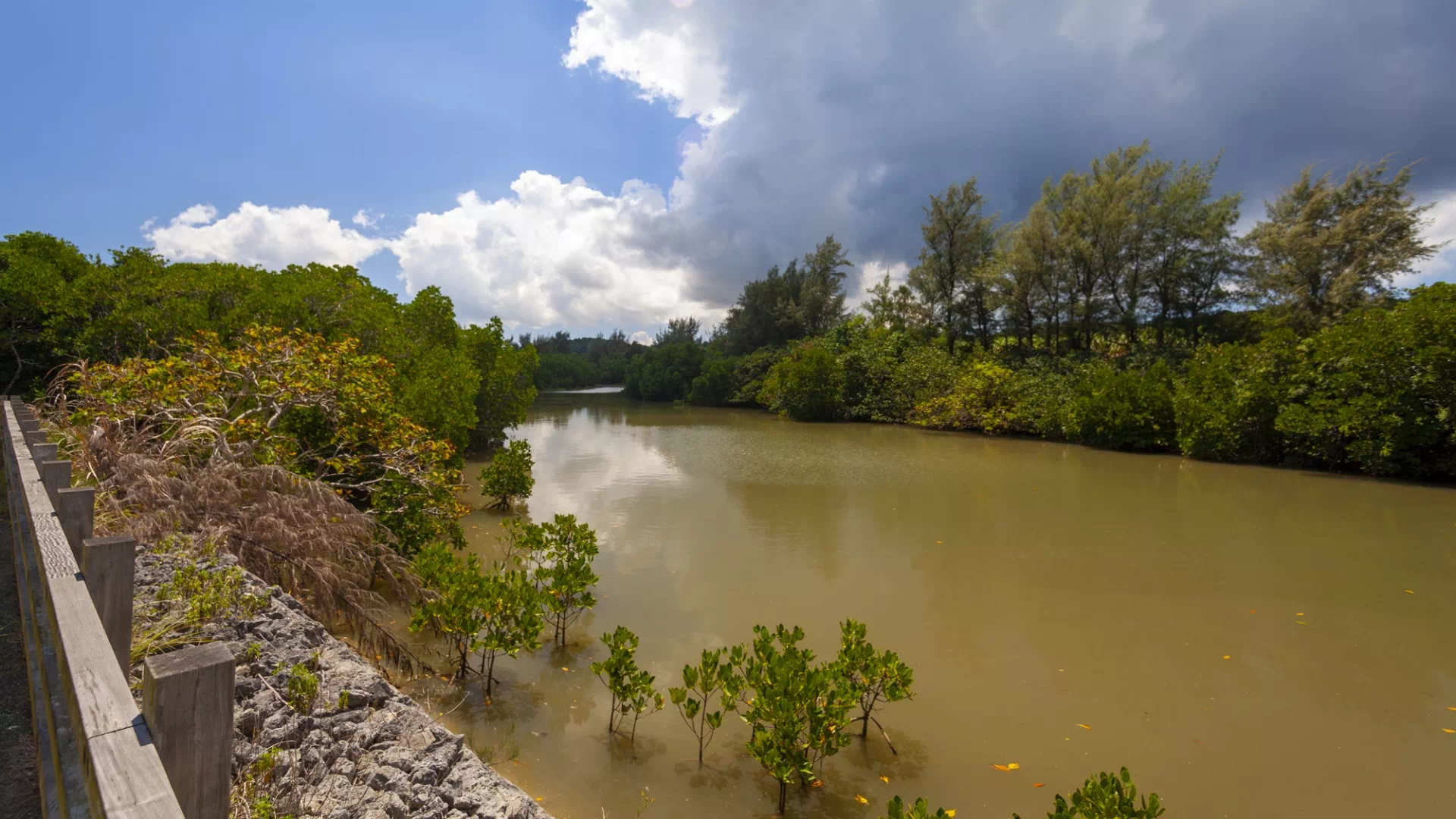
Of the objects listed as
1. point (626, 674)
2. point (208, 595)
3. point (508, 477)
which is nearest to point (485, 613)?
point (626, 674)

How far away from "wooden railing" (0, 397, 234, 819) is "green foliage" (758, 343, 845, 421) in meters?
29.6

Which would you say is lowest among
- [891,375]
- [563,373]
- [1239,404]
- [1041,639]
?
[1041,639]

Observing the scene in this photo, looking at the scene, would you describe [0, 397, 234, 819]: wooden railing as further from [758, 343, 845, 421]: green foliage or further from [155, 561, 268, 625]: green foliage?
[758, 343, 845, 421]: green foliage

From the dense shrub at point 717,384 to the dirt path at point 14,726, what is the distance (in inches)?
1534

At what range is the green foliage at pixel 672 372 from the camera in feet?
164

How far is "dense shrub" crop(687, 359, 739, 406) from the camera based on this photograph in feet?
140

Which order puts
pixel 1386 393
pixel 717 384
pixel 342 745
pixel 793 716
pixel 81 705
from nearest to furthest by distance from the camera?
pixel 81 705 → pixel 342 745 → pixel 793 716 → pixel 1386 393 → pixel 717 384

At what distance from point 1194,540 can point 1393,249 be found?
16964mm

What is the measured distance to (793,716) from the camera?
11.2 feet

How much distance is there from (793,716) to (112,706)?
2825 mm

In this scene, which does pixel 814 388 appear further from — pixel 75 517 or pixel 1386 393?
pixel 75 517

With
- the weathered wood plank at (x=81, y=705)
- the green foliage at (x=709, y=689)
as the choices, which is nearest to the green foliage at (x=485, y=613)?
the green foliage at (x=709, y=689)

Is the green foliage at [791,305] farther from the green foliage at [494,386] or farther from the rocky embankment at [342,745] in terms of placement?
the rocky embankment at [342,745]

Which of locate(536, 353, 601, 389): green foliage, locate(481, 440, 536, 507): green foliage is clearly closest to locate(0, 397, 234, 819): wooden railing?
locate(481, 440, 536, 507): green foliage
